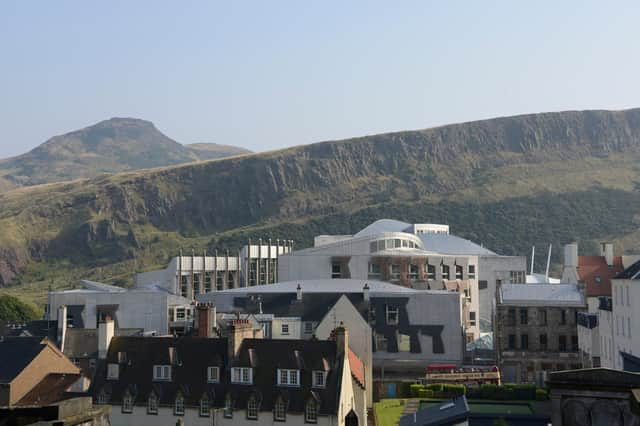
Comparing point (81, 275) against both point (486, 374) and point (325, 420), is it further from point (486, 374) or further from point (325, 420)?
point (325, 420)

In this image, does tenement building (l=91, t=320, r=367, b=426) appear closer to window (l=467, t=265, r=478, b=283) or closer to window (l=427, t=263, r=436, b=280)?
window (l=427, t=263, r=436, b=280)

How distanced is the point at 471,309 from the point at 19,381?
182ft

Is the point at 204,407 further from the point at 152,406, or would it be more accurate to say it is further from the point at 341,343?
the point at 341,343

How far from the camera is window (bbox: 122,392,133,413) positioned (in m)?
42.9

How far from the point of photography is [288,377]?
41219 mm

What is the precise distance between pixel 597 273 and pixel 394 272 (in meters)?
27.3

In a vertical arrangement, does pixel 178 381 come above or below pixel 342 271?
below

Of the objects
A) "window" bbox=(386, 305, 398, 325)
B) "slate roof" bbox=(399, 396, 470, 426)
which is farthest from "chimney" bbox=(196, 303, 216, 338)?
"window" bbox=(386, 305, 398, 325)

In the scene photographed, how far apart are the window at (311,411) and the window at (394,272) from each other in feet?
171

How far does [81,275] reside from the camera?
18000cm

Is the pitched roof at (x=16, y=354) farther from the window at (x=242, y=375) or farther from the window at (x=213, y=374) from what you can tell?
the window at (x=242, y=375)

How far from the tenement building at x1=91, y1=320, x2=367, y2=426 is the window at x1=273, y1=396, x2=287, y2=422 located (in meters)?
0.05

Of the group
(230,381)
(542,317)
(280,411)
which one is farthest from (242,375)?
(542,317)

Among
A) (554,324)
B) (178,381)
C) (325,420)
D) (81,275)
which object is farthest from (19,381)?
(81,275)
